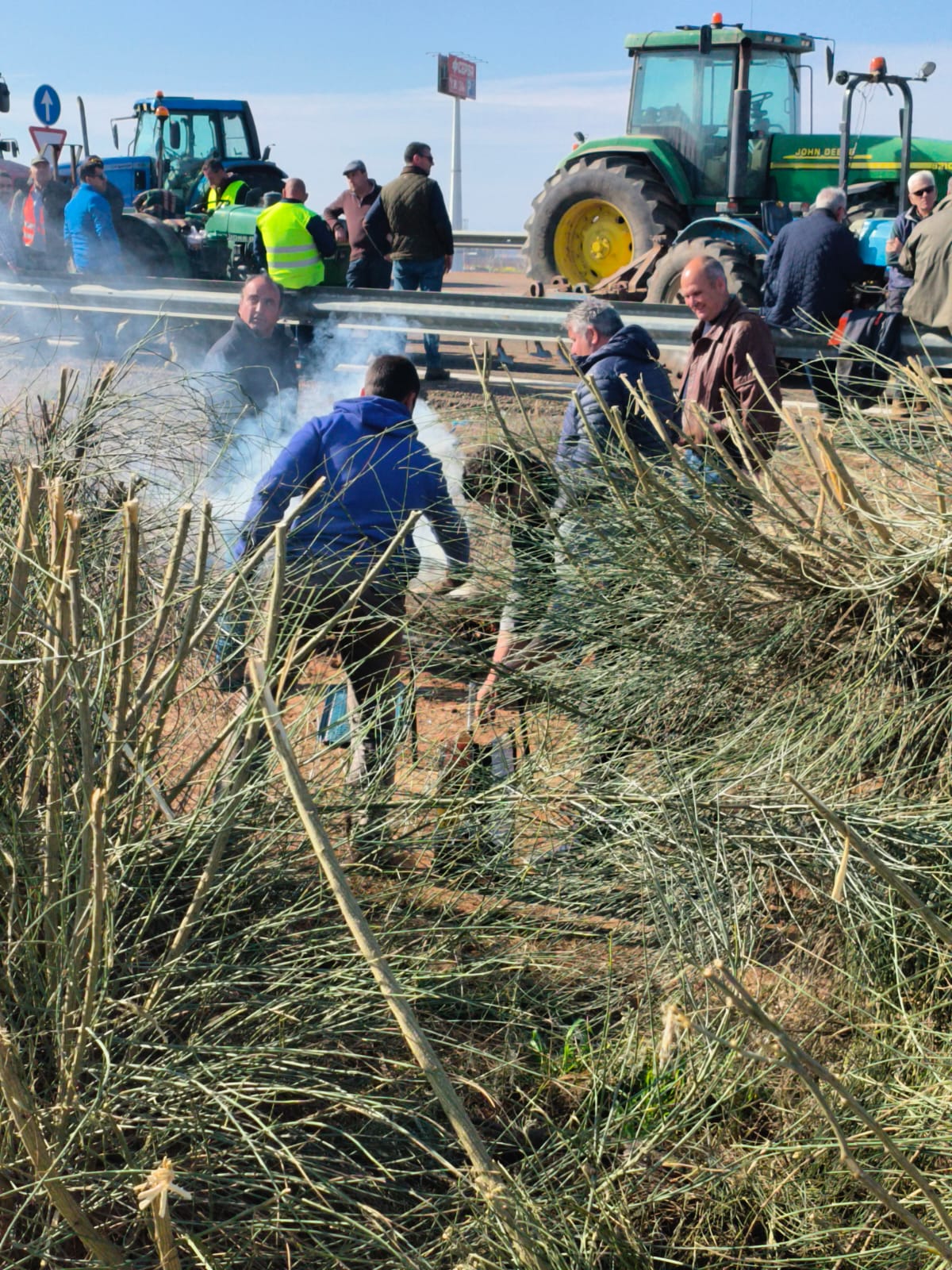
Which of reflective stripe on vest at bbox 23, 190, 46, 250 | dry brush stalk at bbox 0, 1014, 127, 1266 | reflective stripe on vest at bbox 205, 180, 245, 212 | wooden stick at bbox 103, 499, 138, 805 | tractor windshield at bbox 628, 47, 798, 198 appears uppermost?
tractor windshield at bbox 628, 47, 798, 198

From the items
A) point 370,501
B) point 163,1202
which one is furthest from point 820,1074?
point 370,501

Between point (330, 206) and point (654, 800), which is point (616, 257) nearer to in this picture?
point (330, 206)

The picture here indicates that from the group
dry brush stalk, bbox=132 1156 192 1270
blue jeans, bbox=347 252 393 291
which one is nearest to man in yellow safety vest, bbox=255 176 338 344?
blue jeans, bbox=347 252 393 291

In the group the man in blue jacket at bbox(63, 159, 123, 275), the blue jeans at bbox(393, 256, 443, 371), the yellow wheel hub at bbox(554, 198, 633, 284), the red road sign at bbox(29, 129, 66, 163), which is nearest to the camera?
the blue jeans at bbox(393, 256, 443, 371)

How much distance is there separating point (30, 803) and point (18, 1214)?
23.5 inches

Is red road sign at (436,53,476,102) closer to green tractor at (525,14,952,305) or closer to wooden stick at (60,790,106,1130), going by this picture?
green tractor at (525,14,952,305)

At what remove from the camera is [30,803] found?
189 centimetres

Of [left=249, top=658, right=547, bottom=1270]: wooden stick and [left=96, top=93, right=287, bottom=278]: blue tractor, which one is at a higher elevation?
[left=96, top=93, right=287, bottom=278]: blue tractor

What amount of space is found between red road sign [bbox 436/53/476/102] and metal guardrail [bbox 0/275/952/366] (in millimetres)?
23124

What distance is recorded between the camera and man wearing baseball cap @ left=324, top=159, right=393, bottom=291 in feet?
35.5

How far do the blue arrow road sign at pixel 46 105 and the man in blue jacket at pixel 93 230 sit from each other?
16.4ft

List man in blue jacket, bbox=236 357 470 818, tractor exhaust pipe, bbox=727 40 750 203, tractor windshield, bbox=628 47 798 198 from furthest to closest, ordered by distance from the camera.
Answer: tractor windshield, bbox=628 47 798 198
tractor exhaust pipe, bbox=727 40 750 203
man in blue jacket, bbox=236 357 470 818

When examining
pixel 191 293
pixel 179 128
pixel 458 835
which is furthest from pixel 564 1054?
pixel 179 128

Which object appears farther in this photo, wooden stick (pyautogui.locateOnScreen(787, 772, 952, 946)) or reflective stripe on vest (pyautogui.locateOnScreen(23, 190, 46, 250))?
reflective stripe on vest (pyautogui.locateOnScreen(23, 190, 46, 250))
